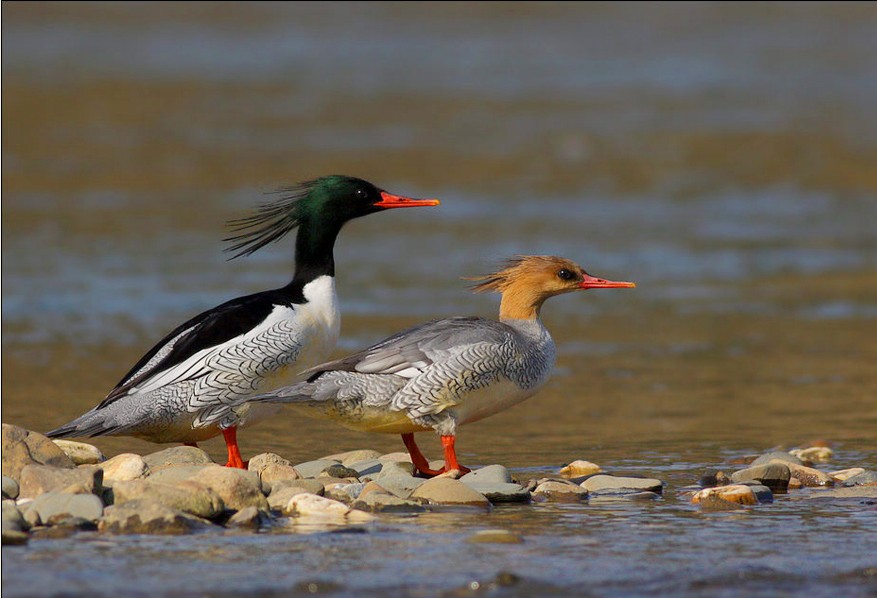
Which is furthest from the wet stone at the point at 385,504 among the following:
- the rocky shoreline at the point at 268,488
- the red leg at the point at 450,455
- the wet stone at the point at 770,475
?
the wet stone at the point at 770,475

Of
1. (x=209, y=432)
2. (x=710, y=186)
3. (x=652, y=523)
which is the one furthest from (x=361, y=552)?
(x=710, y=186)

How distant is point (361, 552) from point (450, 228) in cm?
1268

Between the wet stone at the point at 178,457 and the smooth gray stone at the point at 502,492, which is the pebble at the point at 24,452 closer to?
the wet stone at the point at 178,457

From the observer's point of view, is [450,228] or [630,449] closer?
[630,449]

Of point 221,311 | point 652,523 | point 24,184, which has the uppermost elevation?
point 24,184

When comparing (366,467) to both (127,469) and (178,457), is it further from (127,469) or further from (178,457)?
(127,469)

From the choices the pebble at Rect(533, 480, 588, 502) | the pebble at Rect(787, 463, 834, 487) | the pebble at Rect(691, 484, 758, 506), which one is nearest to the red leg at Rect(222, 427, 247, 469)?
the pebble at Rect(533, 480, 588, 502)

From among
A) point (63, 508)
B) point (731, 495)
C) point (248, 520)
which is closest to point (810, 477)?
point (731, 495)

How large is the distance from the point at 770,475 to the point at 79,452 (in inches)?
144

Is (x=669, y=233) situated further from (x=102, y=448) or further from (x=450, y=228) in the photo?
(x=102, y=448)

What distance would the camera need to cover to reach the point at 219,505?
22.7ft

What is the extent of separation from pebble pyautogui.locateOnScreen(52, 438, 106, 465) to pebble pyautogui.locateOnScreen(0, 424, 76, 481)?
0.38m

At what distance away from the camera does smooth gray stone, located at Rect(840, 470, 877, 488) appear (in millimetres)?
8039

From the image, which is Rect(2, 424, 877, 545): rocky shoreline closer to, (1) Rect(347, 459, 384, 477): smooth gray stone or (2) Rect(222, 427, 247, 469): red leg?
(1) Rect(347, 459, 384, 477): smooth gray stone
